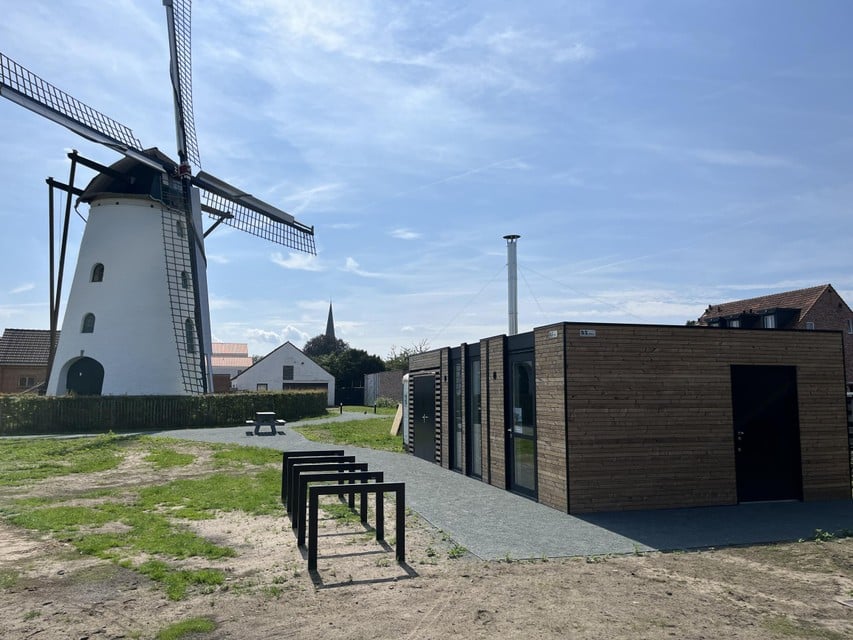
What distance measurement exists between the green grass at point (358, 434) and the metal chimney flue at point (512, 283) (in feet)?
17.1

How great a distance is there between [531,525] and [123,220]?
26.7 metres

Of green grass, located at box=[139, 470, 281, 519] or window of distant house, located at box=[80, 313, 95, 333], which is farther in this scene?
window of distant house, located at box=[80, 313, 95, 333]

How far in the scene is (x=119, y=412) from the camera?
2577 cm

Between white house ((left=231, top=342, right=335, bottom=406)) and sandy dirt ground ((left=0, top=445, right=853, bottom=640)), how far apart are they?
4278 cm

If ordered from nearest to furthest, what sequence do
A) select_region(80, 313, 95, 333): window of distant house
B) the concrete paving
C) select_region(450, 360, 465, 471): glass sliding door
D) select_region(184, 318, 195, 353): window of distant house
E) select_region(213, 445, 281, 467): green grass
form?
the concrete paving → select_region(450, 360, 465, 471): glass sliding door → select_region(213, 445, 281, 467): green grass → select_region(80, 313, 95, 333): window of distant house → select_region(184, 318, 195, 353): window of distant house

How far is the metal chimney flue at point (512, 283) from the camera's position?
749 inches

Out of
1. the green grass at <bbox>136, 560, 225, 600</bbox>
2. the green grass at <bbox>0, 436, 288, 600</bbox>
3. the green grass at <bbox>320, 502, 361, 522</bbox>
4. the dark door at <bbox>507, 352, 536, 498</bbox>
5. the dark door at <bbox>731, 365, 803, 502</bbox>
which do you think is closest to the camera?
the green grass at <bbox>136, 560, 225, 600</bbox>

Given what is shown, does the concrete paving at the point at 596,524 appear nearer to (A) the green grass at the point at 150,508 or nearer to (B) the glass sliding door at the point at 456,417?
(B) the glass sliding door at the point at 456,417

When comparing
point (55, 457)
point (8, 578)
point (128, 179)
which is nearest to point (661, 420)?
point (8, 578)

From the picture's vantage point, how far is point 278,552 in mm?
7309

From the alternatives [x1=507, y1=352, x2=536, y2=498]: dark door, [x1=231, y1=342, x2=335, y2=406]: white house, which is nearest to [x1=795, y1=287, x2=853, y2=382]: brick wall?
[x1=507, y1=352, x2=536, y2=498]: dark door

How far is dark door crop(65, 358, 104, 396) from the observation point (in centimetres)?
2897

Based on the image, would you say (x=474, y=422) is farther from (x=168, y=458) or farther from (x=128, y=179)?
(x=128, y=179)

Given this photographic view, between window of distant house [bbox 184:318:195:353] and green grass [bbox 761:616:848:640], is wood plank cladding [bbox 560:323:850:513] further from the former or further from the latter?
window of distant house [bbox 184:318:195:353]
